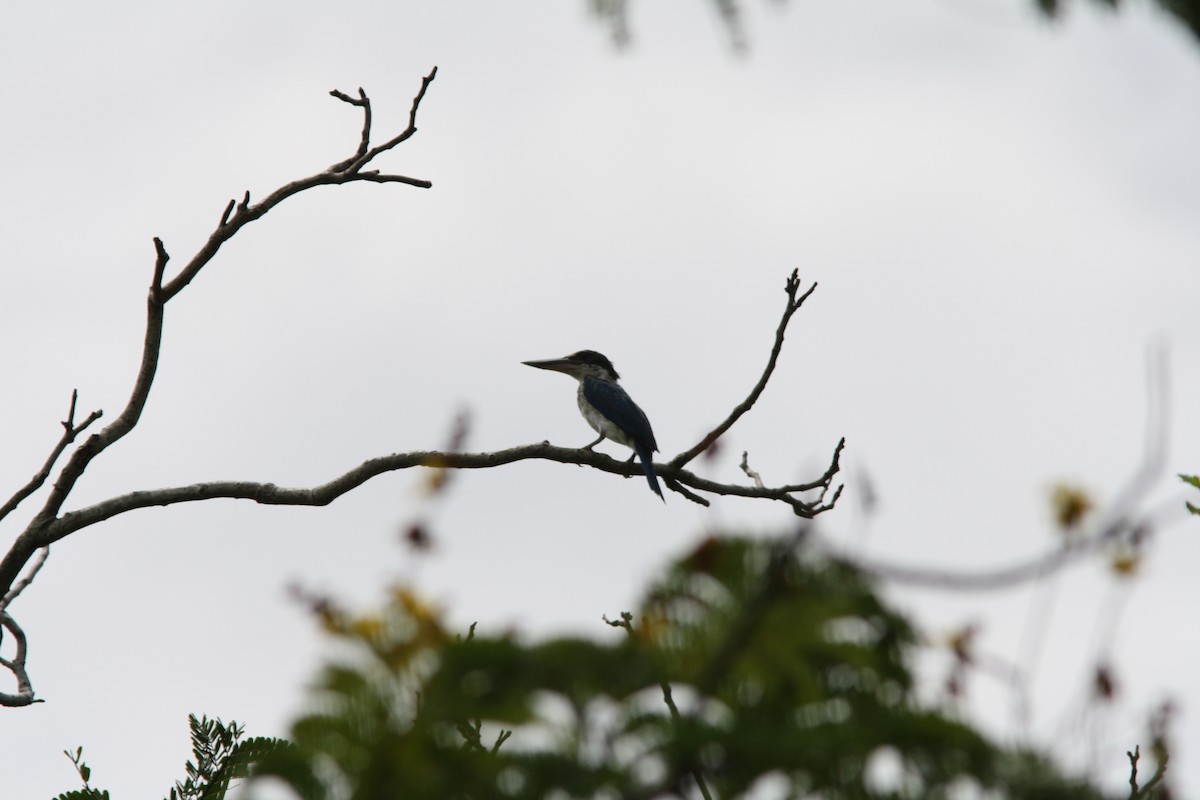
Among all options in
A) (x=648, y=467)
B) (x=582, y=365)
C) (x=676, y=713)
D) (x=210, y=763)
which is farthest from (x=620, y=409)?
(x=676, y=713)

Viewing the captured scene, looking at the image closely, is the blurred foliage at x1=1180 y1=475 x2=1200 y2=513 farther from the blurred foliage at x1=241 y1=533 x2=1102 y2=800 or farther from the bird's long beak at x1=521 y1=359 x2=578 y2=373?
the bird's long beak at x1=521 y1=359 x2=578 y2=373

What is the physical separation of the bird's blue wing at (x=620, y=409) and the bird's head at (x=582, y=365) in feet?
1.70

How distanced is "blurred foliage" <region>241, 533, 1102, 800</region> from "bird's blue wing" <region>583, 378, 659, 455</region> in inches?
316

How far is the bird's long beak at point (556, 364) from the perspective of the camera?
12.0 metres

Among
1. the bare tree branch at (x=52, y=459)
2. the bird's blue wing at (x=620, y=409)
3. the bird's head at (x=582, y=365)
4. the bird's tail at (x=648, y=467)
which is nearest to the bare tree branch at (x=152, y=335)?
the bare tree branch at (x=52, y=459)

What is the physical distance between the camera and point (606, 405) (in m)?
10.5

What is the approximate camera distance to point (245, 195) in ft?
21.4

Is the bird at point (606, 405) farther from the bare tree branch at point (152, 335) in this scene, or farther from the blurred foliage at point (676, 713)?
the blurred foliage at point (676, 713)

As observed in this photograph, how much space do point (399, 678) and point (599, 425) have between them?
879 centimetres

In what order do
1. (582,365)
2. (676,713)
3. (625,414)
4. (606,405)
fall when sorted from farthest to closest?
1. (582,365)
2. (606,405)
3. (625,414)
4. (676,713)

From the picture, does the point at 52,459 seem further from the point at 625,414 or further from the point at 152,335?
the point at 625,414

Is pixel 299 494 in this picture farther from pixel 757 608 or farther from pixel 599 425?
pixel 757 608

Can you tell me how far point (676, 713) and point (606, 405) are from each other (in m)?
8.72

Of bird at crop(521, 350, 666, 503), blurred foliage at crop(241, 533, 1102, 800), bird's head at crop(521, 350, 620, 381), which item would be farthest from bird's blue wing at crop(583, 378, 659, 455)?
blurred foliage at crop(241, 533, 1102, 800)
